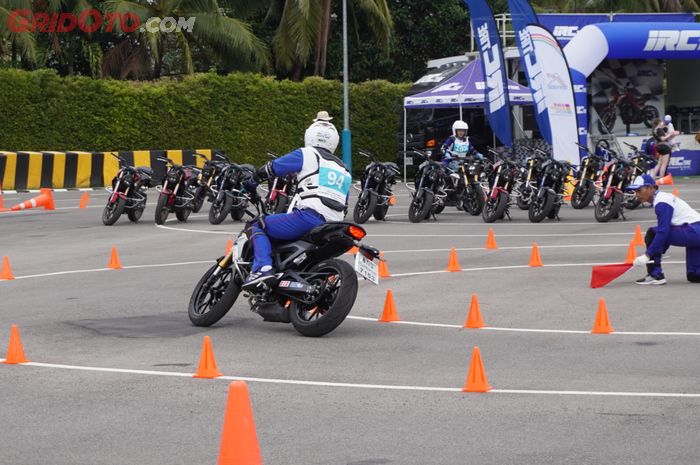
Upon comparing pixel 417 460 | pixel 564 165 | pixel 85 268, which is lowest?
pixel 417 460

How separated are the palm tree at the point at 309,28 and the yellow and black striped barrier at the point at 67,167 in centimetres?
1125

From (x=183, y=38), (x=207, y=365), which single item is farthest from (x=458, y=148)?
(x=183, y=38)

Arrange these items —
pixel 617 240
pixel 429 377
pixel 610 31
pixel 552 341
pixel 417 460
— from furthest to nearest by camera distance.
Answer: pixel 610 31, pixel 617 240, pixel 552 341, pixel 429 377, pixel 417 460

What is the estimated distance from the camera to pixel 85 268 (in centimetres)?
1723

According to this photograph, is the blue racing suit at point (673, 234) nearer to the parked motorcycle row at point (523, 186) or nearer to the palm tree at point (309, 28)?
the parked motorcycle row at point (523, 186)

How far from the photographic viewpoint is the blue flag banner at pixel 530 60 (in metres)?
31.0

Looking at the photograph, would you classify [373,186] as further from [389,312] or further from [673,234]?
[389,312]

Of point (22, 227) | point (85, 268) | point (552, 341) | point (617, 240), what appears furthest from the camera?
point (22, 227)

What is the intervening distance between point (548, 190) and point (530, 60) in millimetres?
8085

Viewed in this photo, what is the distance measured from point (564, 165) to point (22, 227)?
988 cm

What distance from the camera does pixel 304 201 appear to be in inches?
459

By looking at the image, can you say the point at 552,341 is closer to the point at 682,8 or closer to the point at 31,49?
the point at 31,49

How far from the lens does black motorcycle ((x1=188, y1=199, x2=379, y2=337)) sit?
36.2ft

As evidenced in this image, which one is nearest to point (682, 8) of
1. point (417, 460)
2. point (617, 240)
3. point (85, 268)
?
point (617, 240)
